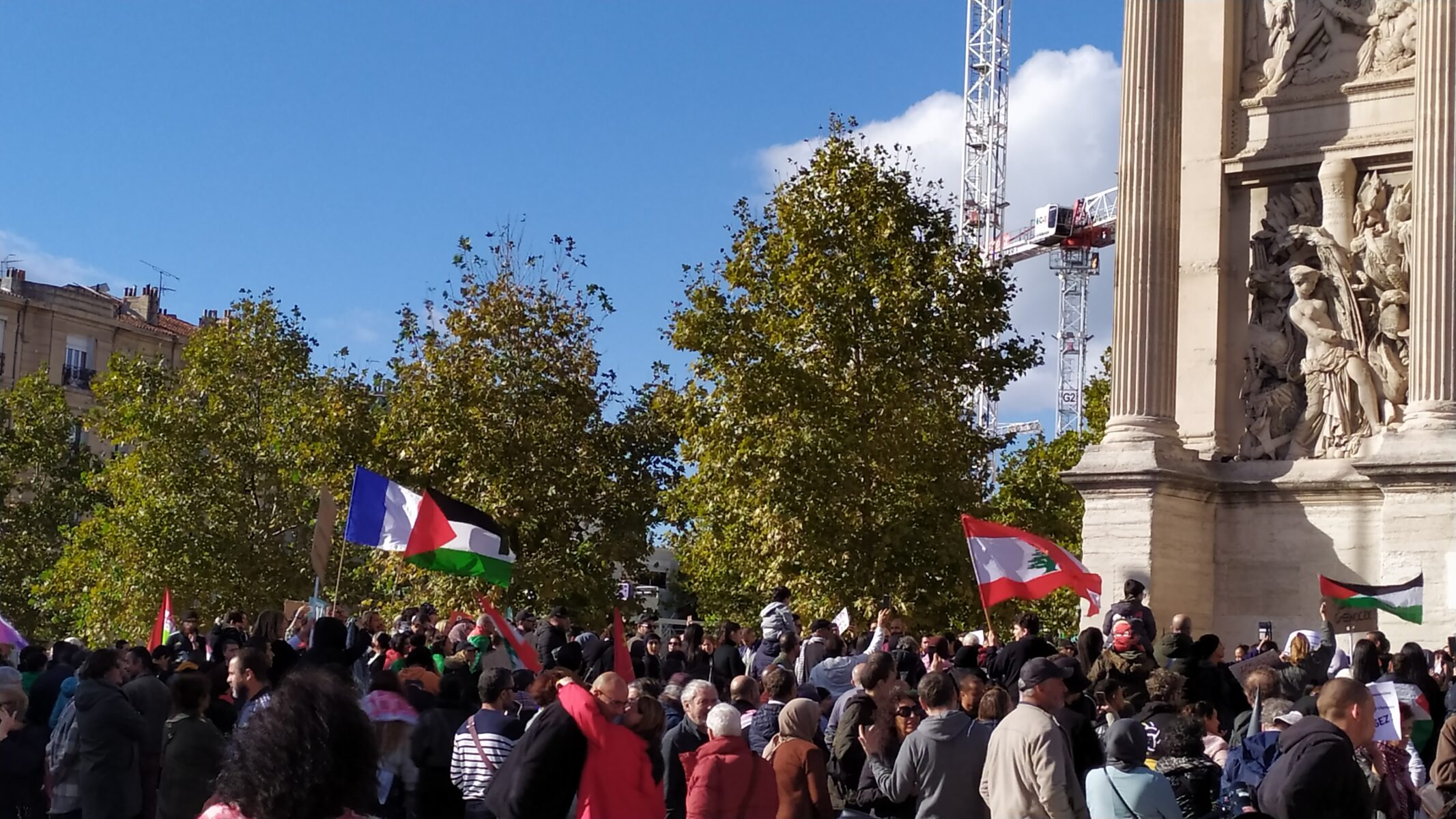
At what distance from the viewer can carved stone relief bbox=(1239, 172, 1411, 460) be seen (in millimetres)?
23109

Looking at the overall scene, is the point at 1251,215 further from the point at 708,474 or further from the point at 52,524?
the point at 52,524

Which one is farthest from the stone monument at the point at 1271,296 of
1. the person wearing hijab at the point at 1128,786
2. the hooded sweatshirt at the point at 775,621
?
the person wearing hijab at the point at 1128,786

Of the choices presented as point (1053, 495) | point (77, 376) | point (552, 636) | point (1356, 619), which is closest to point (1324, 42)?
point (1356, 619)

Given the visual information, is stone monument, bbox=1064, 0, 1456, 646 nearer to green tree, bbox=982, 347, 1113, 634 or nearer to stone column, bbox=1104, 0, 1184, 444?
stone column, bbox=1104, 0, 1184, 444

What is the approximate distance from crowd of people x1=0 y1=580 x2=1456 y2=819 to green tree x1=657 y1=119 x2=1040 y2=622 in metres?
15.1

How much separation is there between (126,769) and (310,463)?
3456cm

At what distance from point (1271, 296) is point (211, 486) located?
31845 millimetres

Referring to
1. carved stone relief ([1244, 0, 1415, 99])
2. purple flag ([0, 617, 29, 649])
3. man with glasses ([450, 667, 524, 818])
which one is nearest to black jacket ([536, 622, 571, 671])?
purple flag ([0, 617, 29, 649])

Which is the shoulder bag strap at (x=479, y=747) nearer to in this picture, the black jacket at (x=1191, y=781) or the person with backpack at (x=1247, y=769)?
the black jacket at (x=1191, y=781)

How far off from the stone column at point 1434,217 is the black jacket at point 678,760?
12.3m

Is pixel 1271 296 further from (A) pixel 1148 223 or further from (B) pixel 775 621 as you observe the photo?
(B) pixel 775 621

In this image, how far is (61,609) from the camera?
59.2 m

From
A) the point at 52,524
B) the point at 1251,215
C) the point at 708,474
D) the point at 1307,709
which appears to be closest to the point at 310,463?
the point at 708,474

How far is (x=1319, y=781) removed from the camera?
8562mm
